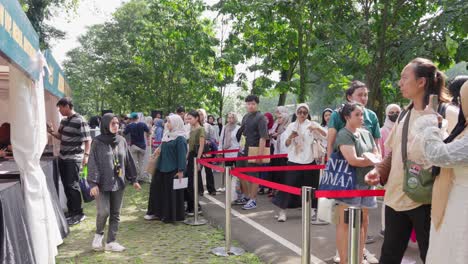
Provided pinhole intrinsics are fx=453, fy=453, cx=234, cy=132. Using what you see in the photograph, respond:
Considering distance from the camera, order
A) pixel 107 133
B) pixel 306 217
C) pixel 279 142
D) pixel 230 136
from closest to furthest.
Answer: pixel 306 217 < pixel 107 133 < pixel 230 136 < pixel 279 142

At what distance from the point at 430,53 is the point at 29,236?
22.6ft

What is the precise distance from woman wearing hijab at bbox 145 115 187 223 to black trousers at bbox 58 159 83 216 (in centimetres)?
132

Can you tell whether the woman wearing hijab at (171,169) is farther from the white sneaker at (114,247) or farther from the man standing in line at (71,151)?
the white sneaker at (114,247)

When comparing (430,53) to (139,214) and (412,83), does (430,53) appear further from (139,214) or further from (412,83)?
(139,214)

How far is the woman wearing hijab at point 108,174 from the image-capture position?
18.9 ft

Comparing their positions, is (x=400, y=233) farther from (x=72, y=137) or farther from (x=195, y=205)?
(x=72, y=137)

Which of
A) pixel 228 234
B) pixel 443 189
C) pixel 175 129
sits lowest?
pixel 228 234

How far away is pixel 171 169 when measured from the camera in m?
7.44

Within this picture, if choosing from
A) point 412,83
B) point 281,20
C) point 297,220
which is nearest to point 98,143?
point 297,220

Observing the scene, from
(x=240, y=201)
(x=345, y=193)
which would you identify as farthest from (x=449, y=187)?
(x=240, y=201)

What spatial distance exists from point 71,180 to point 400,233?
18.8ft

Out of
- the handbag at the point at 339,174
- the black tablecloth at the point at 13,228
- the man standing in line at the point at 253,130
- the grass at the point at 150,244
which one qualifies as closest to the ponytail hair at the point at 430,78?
the handbag at the point at 339,174

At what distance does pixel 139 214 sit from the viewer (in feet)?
27.1

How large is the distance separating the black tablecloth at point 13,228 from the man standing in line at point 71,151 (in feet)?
9.56
